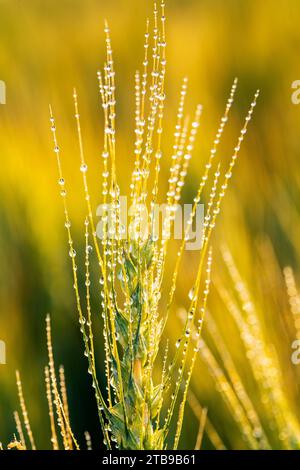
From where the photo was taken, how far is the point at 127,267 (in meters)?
0.84

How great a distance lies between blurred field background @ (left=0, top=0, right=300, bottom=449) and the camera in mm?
1387

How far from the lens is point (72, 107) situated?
236cm

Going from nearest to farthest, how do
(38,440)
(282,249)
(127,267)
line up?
(127,267), (38,440), (282,249)

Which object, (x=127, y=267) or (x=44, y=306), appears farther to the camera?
(x=44, y=306)

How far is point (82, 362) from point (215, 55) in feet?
5.48

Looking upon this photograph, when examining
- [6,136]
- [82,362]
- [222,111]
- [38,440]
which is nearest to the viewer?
[38,440]

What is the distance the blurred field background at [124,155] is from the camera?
1387 mm

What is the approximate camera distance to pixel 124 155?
2025mm

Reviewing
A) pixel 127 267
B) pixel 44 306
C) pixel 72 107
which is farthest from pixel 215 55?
pixel 127 267

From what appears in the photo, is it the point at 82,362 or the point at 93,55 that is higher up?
the point at 93,55
